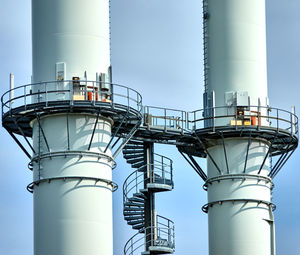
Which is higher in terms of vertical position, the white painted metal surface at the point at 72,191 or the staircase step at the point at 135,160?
the staircase step at the point at 135,160

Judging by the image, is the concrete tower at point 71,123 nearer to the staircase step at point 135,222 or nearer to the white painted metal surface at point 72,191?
the white painted metal surface at point 72,191

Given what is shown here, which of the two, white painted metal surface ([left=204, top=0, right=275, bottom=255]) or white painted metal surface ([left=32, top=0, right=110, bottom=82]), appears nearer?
white painted metal surface ([left=32, top=0, right=110, bottom=82])

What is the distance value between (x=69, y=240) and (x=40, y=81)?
34.3ft

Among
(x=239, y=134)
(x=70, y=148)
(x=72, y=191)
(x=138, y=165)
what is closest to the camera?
(x=72, y=191)

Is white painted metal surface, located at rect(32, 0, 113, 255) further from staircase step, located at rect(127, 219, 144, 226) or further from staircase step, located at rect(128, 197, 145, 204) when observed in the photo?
staircase step, located at rect(127, 219, 144, 226)

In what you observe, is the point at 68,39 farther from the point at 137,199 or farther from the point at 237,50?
the point at 137,199

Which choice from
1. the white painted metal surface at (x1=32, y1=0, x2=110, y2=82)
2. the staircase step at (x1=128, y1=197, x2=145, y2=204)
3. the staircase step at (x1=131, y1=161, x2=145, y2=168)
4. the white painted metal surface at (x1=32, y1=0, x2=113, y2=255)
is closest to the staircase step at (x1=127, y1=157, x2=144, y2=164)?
the staircase step at (x1=131, y1=161, x2=145, y2=168)

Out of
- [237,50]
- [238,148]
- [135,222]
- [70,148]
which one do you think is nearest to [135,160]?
[135,222]

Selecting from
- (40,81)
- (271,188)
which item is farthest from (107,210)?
(271,188)

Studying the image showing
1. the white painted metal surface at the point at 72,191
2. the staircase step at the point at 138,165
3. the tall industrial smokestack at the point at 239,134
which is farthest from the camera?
the staircase step at the point at 138,165

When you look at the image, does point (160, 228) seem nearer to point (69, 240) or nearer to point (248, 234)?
point (248, 234)

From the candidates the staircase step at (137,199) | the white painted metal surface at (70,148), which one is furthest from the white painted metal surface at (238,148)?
the white painted metal surface at (70,148)

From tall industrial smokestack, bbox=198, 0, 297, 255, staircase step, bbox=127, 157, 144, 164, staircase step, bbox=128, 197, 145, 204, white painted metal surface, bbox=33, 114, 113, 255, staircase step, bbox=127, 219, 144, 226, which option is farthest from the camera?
staircase step, bbox=127, 157, 144, 164

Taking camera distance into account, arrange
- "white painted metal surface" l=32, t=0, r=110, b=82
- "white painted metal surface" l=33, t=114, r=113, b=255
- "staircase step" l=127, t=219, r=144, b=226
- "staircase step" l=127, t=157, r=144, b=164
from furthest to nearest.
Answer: "staircase step" l=127, t=157, r=144, b=164 → "staircase step" l=127, t=219, r=144, b=226 → "white painted metal surface" l=32, t=0, r=110, b=82 → "white painted metal surface" l=33, t=114, r=113, b=255
